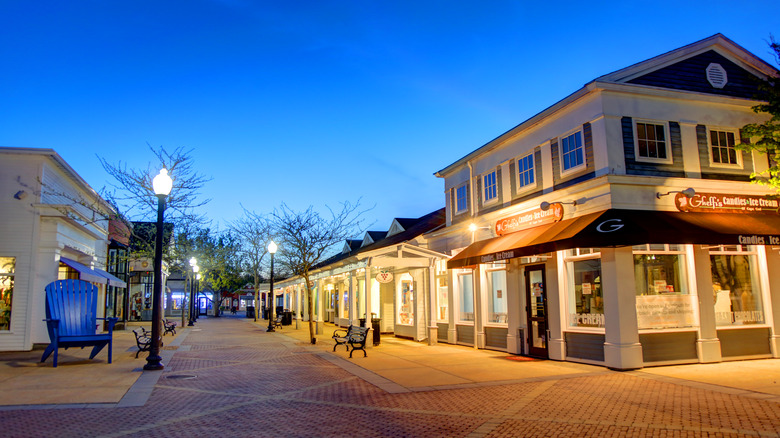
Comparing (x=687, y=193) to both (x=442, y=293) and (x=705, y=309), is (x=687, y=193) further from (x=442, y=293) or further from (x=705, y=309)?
(x=442, y=293)

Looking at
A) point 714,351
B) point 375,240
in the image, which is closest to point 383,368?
point 714,351

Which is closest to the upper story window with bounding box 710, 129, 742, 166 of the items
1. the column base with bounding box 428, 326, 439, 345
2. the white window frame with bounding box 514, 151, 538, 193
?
the white window frame with bounding box 514, 151, 538, 193

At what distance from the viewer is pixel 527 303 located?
15102 millimetres

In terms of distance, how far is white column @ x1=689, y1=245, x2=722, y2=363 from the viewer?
12.4m

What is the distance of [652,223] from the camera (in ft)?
37.8

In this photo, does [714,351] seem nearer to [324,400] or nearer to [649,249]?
[649,249]

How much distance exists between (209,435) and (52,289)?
8790mm

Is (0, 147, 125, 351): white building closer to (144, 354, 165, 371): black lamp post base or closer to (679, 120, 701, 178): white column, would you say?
(144, 354, 165, 371): black lamp post base

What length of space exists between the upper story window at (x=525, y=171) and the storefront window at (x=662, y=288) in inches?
149

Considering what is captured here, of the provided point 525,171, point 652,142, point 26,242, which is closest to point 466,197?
point 525,171

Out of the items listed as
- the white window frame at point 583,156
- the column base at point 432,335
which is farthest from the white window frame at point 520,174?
the column base at point 432,335

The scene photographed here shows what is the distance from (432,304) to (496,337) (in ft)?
12.8

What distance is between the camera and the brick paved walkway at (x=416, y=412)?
22.9 ft

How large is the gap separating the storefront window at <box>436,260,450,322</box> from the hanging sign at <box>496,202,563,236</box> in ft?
13.6
